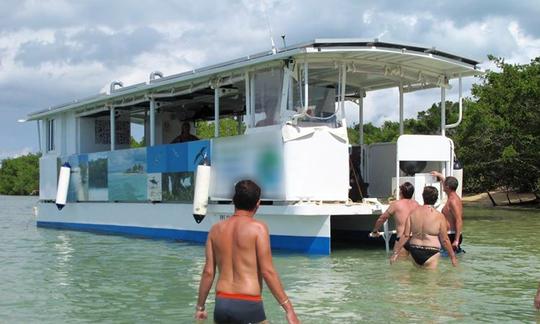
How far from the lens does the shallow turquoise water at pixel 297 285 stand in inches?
298

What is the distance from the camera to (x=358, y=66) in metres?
13.7

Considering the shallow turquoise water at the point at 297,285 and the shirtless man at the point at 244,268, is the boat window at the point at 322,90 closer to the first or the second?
the shallow turquoise water at the point at 297,285

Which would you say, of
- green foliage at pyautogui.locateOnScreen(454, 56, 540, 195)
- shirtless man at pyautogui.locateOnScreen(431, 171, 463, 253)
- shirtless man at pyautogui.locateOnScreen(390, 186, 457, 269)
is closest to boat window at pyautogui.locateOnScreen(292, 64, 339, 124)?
shirtless man at pyautogui.locateOnScreen(431, 171, 463, 253)

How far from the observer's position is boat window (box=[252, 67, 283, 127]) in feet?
42.8

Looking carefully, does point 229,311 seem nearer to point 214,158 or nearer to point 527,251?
point 214,158

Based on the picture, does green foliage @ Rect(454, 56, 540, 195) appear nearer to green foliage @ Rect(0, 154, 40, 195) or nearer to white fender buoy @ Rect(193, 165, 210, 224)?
white fender buoy @ Rect(193, 165, 210, 224)

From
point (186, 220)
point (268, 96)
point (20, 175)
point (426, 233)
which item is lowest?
point (186, 220)

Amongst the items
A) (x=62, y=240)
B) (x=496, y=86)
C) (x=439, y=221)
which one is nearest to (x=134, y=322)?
(x=439, y=221)

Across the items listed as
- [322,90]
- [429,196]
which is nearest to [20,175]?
[322,90]

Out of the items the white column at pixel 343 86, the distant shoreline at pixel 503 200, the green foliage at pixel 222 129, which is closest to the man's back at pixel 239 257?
the white column at pixel 343 86

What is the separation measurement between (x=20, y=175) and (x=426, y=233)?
Result: 11006cm

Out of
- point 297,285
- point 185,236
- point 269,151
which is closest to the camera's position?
point 297,285

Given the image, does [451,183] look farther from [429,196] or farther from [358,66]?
[358,66]

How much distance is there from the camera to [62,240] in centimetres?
1695
